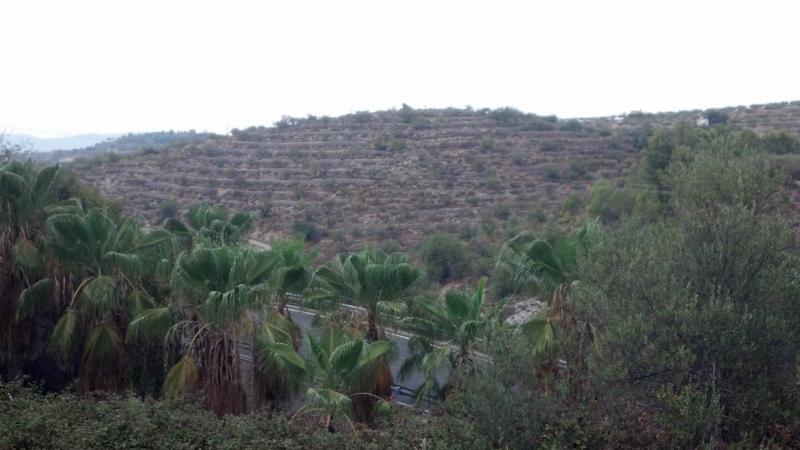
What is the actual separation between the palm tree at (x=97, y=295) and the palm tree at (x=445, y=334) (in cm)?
523

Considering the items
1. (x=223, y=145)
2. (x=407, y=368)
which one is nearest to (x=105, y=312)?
(x=407, y=368)

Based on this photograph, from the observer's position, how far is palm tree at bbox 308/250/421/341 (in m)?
15.1

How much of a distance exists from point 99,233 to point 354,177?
34.8 m

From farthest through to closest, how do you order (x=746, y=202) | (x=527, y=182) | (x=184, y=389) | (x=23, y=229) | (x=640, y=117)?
(x=640, y=117) < (x=527, y=182) < (x=23, y=229) < (x=184, y=389) < (x=746, y=202)

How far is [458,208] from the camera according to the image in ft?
145

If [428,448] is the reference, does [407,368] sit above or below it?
below

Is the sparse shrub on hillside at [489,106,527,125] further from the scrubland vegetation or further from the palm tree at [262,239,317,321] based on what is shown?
the palm tree at [262,239,317,321]

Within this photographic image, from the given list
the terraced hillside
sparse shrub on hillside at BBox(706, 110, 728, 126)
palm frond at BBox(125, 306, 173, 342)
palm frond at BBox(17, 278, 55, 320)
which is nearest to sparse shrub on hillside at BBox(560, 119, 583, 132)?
the terraced hillside

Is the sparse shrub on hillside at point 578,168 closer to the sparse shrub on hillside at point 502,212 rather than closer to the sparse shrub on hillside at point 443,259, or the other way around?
the sparse shrub on hillside at point 502,212

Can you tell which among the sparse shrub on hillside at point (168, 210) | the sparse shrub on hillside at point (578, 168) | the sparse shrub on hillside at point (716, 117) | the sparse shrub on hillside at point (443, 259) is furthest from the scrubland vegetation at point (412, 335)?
the sparse shrub on hillside at point (716, 117)

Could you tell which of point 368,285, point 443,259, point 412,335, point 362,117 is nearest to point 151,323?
point 368,285

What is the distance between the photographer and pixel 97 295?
14.8m

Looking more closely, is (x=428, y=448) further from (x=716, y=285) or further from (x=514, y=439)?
(x=716, y=285)

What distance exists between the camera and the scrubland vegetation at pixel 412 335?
342 inches
